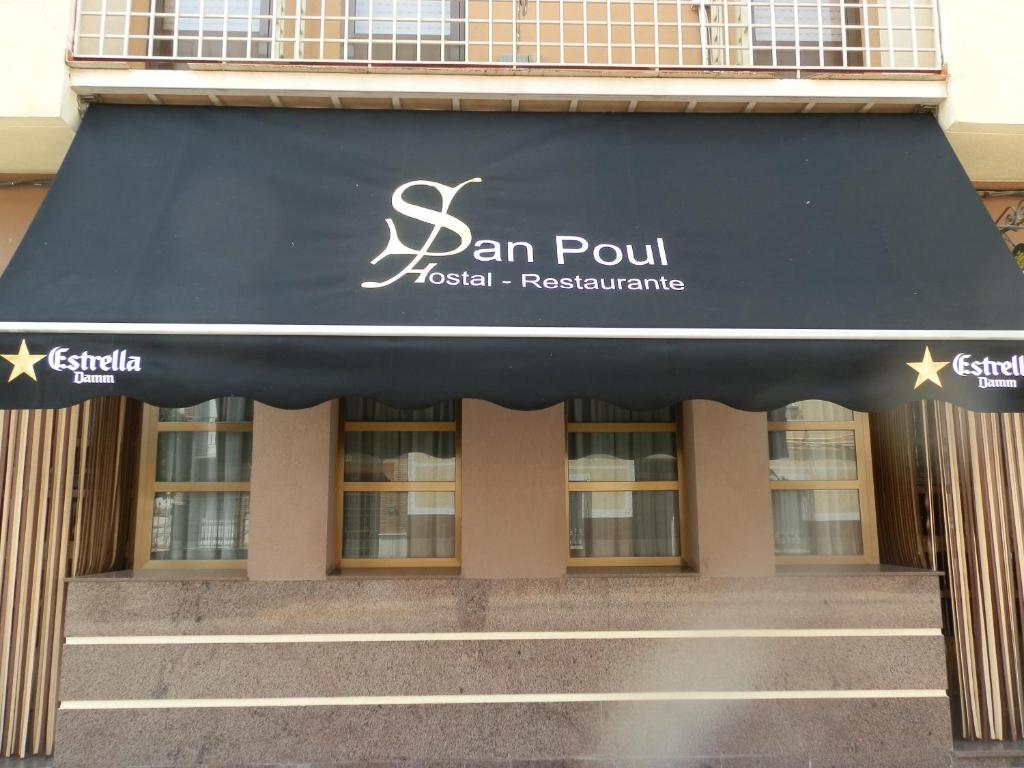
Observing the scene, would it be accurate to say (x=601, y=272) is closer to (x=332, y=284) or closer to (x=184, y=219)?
(x=332, y=284)

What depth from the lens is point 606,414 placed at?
20.1 feet

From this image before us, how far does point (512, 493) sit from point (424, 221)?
2104 mm

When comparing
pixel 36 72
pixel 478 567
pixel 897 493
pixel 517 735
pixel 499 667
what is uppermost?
pixel 36 72

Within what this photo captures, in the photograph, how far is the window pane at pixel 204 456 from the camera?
6.05 m

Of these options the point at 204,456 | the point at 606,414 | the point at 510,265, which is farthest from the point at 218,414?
the point at 606,414

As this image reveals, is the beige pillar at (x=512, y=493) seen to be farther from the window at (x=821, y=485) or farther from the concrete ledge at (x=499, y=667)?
the window at (x=821, y=485)

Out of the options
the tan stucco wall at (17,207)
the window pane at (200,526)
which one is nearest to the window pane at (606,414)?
the window pane at (200,526)

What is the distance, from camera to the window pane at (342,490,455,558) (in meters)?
5.98

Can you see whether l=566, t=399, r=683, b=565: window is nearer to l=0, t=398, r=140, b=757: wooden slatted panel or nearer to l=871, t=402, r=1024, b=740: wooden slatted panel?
l=871, t=402, r=1024, b=740: wooden slatted panel

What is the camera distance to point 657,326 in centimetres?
415

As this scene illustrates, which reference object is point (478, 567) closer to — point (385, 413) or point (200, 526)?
point (385, 413)

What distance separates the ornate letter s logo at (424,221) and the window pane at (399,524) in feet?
7.24

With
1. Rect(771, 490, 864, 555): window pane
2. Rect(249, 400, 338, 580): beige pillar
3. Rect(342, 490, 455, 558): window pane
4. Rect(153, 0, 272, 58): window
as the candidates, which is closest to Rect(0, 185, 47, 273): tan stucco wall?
Rect(153, 0, 272, 58): window

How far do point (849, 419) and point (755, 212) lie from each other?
2.38 meters
